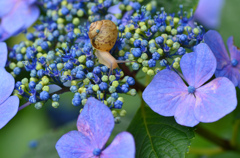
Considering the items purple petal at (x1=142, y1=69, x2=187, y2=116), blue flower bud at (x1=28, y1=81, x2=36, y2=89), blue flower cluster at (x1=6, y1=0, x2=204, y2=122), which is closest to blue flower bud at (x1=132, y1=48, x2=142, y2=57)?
blue flower cluster at (x1=6, y1=0, x2=204, y2=122)

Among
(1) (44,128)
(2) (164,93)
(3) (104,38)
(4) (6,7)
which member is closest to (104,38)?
(3) (104,38)

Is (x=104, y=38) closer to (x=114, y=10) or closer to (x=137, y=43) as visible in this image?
(x=137, y=43)

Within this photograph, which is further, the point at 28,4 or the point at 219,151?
the point at 219,151

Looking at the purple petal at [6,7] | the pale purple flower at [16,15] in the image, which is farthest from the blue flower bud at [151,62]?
the purple petal at [6,7]

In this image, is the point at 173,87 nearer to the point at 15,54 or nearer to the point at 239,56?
the point at 239,56

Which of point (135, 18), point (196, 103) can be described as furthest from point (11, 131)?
point (196, 103)
